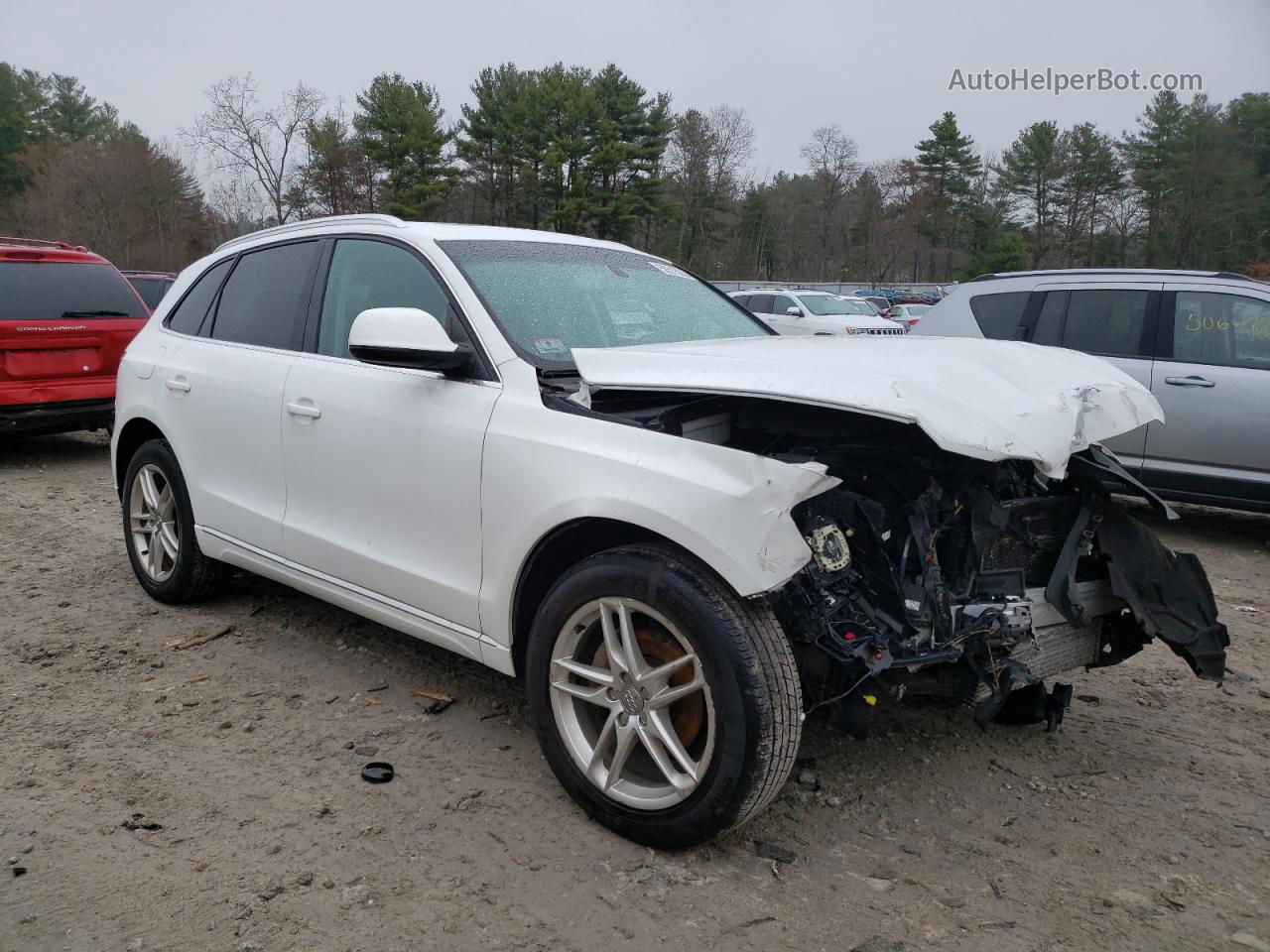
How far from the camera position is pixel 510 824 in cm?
280

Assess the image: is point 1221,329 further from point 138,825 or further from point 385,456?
point 138,825

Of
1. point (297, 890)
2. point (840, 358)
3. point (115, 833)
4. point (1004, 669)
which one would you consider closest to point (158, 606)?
point (115, 833)

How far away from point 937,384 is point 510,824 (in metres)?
1.78

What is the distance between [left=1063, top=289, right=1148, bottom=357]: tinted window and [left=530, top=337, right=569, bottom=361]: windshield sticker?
5.13 metres

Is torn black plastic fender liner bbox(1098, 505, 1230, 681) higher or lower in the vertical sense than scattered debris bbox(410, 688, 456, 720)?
higher

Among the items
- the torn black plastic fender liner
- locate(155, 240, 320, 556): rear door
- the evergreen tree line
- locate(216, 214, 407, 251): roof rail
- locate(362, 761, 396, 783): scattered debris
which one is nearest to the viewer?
the torn black plastic fender liner

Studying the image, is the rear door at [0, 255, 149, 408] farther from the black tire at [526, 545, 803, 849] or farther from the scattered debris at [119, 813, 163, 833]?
the black tire at [526, 545, 803, 849]

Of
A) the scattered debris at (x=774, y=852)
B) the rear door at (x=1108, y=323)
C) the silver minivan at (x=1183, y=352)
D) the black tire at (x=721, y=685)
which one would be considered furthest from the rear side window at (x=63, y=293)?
the scattered debris at (x=774, y=852)

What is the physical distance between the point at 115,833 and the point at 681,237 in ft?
213

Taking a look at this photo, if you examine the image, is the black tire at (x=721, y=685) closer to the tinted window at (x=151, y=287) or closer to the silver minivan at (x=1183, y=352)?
the silver minivan at (x=1183, y=352)

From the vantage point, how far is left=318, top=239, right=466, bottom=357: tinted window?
134 inches

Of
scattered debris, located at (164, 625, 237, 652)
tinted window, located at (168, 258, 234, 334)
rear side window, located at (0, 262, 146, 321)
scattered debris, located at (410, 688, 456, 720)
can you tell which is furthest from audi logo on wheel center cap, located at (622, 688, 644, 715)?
rear side window, located at (0, 262, 146, 321)

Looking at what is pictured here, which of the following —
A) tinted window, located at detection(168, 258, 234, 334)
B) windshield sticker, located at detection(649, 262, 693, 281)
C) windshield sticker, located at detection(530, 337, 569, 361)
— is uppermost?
windshield sticker, located at detection(649, 262, 693, 281)

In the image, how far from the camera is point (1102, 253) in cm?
6094
